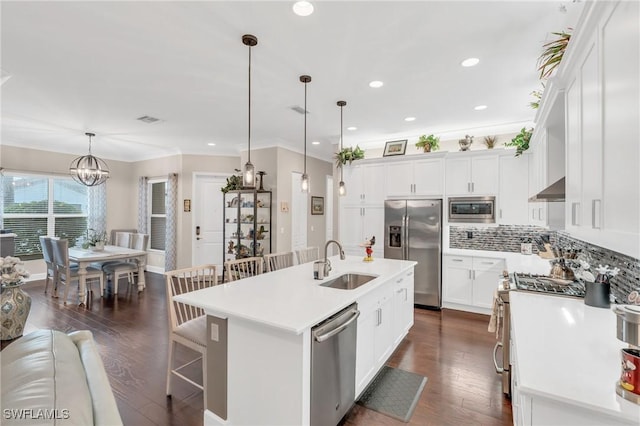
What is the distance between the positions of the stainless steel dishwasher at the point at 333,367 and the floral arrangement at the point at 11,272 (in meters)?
3.87

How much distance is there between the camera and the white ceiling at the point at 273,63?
6.81 feet

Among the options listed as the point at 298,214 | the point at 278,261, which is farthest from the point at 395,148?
the point at 278,261

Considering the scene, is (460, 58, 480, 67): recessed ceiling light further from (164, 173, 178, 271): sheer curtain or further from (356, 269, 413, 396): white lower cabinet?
(164, 173, 178, 271): sheer curtain

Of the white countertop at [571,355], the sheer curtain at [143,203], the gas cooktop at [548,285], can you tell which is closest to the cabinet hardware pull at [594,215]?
the white countertop at [571,355]

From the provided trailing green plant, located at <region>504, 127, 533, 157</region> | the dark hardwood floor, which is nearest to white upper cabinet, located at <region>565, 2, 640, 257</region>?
the dark hardwood floor

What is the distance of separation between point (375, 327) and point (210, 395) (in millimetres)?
1361

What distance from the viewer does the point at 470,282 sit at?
442 centimetres

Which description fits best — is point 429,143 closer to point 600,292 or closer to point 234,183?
point 600,292

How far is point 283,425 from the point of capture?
5.65 feet

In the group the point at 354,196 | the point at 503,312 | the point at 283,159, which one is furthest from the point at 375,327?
the point at 283,159

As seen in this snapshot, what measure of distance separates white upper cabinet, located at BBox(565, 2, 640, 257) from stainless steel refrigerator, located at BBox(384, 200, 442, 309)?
2899mm

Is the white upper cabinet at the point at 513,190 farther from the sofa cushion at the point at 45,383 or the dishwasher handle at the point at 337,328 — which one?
the sofa cushion at the point at 45,383

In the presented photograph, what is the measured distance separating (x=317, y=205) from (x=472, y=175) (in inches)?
133

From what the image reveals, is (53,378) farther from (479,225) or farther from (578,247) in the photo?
(479,225)
